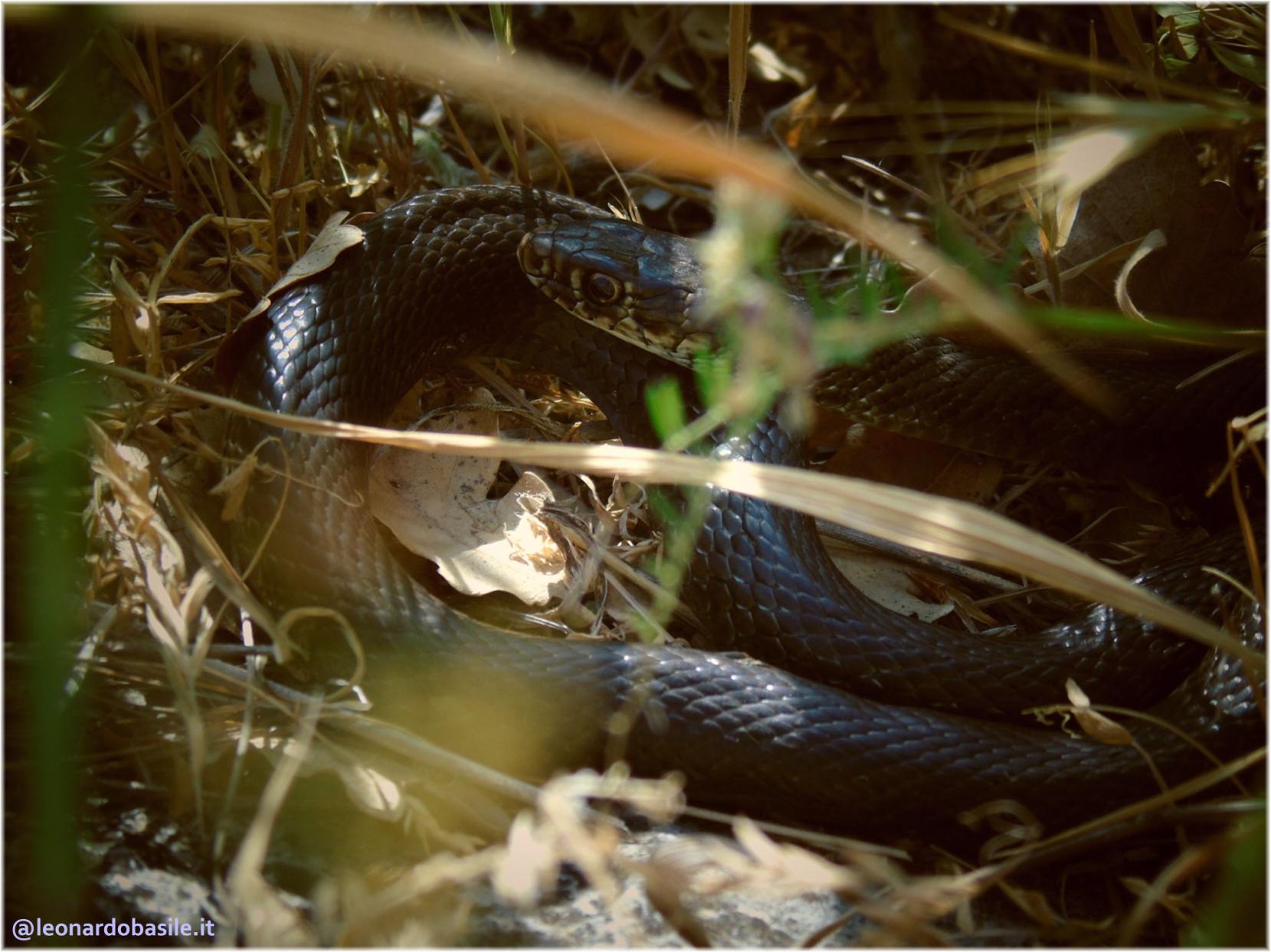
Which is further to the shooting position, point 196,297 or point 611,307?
point 611,307

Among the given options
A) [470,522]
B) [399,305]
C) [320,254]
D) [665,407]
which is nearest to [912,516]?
[665,407]

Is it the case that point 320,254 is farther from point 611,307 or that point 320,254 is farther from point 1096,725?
point 1096,725

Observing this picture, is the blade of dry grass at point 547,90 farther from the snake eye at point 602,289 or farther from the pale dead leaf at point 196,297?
the snake eye at point 602,289

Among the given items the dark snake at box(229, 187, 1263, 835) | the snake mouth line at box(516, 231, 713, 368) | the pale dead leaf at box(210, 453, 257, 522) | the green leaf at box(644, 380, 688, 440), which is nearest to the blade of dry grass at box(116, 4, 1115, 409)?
the pale dead leaf at box(210, 453, 257, 522)

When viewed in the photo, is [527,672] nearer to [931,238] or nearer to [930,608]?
[930,608]

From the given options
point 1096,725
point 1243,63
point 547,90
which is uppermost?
point 1243,63

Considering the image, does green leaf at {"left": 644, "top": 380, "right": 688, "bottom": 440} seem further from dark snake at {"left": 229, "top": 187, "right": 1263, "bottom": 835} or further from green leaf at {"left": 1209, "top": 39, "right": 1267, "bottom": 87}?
green leaf at {"left": 1209, "top": 39, "right": 1267, "bottom": 87}
